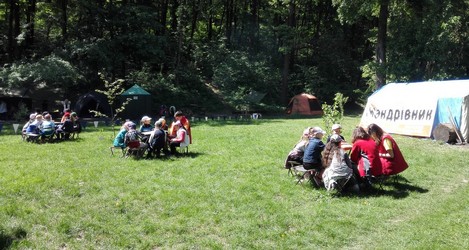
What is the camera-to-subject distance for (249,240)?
18.3 feet

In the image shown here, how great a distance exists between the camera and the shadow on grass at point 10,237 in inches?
207

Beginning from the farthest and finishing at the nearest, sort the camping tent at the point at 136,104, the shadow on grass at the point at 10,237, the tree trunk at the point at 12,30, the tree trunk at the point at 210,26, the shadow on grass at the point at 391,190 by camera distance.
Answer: the tree trunk at the point at 210,26 → the tree trunk at the point at 12,30 → the camping tent at the point at 136,104 → the shadow on grass at the point at 391,190 → the shadow on grass at the point at 10,237

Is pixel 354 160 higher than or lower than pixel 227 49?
lower

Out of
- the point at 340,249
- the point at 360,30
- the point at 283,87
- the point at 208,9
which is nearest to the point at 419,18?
the point at 283,87

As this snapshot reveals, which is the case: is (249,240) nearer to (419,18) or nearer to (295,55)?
(419,18)

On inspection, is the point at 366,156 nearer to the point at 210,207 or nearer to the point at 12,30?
the point at 210,207

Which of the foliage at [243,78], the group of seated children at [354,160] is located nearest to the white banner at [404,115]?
the group of seated children at [354,160]

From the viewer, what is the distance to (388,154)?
8031mm

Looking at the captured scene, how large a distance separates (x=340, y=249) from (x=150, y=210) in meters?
3.10

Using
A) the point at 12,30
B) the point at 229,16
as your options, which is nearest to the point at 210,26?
the point at 229,16

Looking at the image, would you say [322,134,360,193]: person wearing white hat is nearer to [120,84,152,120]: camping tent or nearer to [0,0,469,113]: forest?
[0,0,469,113]: forest

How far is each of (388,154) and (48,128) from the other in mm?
10932

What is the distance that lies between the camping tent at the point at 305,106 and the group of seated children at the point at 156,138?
62.6 feet

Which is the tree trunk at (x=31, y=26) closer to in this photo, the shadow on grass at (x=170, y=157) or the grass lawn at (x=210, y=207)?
the grass lawn at (x=210, y=207)
